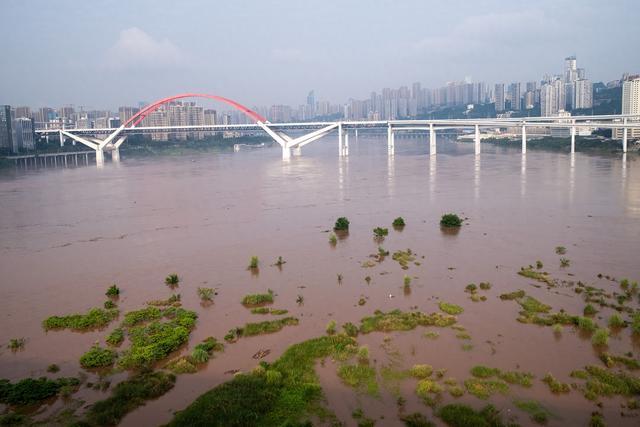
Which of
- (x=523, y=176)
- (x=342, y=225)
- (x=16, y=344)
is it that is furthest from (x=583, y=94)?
(x=16, y=344)

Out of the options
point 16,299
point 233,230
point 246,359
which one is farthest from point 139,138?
point 246,359

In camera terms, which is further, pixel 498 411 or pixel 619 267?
pixel 619 267

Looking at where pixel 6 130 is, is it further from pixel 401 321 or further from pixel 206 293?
pixel 401 321

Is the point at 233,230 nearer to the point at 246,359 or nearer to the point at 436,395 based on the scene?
the point at 246,359

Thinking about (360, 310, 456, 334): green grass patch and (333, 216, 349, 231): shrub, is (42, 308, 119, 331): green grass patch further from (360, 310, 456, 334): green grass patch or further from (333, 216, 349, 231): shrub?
(333, 216, 349, 231): shrub

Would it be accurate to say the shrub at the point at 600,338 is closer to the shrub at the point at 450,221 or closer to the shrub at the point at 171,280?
the shrub at the point at 171,280
